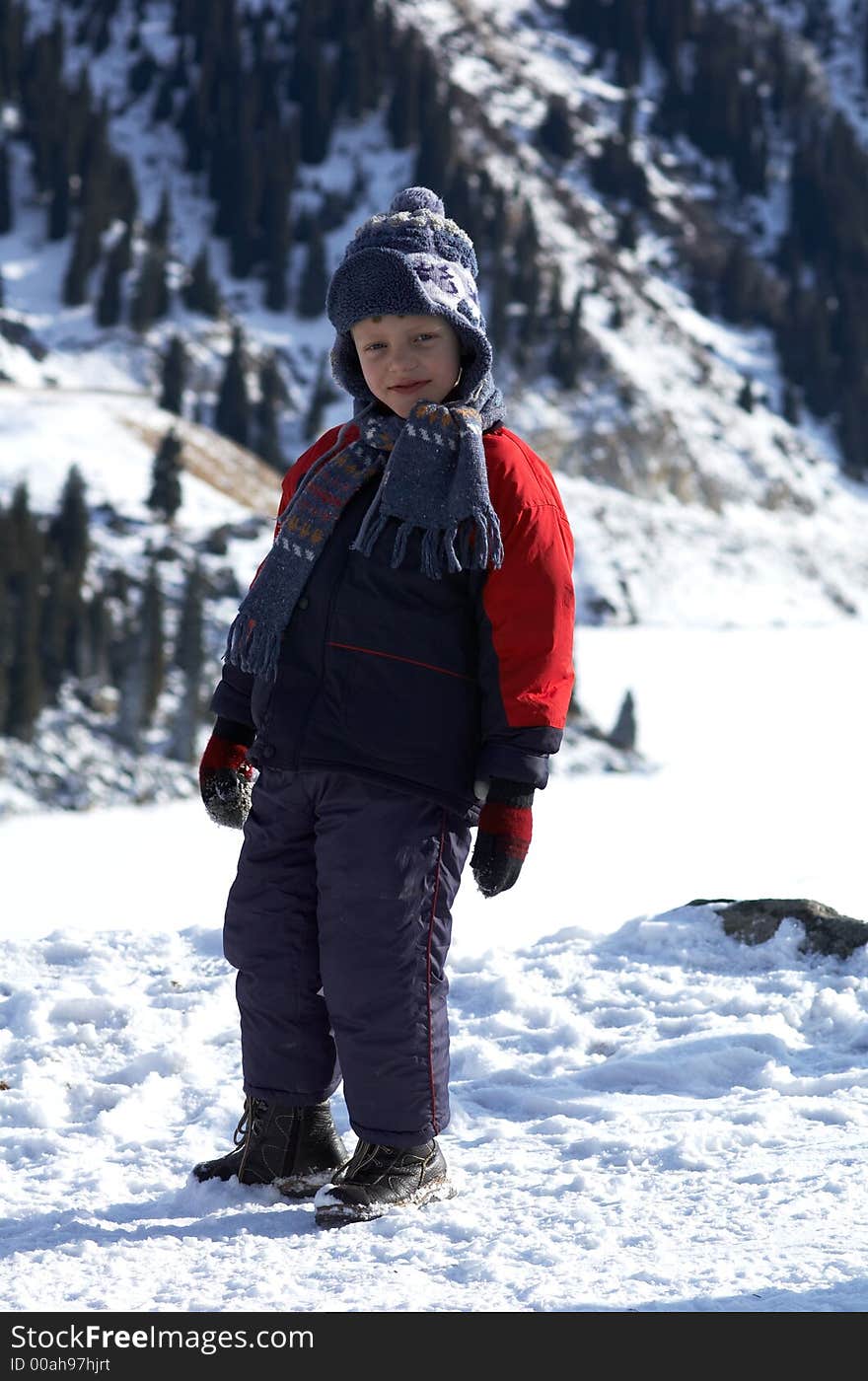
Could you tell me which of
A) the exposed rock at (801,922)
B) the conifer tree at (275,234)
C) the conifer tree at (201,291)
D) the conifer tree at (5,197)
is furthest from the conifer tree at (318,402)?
the exposed rock at (801,922)

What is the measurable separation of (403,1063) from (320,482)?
115cm

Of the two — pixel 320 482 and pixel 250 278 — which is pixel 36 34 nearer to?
pixel 250 278

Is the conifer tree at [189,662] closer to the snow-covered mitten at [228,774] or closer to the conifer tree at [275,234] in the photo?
the snow-covered mitten at [228,774]

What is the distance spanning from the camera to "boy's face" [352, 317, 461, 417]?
2748 millimetres

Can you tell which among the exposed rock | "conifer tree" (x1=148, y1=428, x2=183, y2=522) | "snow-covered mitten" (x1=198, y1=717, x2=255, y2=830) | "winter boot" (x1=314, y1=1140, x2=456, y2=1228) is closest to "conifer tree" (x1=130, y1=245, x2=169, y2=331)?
"conifer tree" (x1=148, y1=428, x2=183, y2=522)

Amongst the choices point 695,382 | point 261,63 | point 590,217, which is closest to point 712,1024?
point 695,382

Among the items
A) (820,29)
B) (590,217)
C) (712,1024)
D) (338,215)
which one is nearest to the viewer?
(712,1024)

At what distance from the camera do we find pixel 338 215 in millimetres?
56500

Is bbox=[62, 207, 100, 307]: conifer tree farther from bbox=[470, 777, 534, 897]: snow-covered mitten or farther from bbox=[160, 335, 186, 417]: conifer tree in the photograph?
bbox=[470, 777, 534, 897]: snow-covered mitten

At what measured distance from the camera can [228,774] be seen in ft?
9.64

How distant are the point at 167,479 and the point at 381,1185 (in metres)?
27.7

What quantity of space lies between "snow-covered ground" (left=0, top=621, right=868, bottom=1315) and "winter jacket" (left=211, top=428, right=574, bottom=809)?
32.7 inches

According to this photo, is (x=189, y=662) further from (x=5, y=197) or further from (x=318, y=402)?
(x=5, y=197)

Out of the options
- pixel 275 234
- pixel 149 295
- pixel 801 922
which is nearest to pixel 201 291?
pixel 149 295
